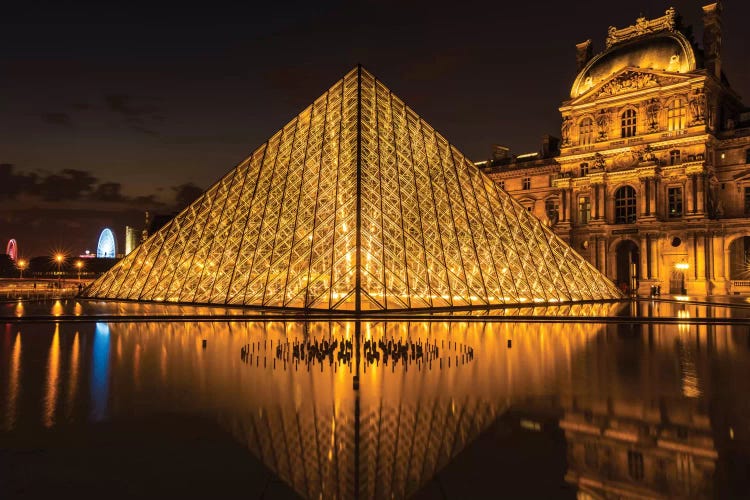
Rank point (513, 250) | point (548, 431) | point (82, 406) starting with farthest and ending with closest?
point (513, 250) → point (82, 406) → point (548, 431)

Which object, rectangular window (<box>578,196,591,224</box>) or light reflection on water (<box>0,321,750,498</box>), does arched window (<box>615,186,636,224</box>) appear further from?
light reflection on water (<box>0,321,750,498</box>)

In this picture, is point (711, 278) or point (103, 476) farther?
point (711, 278)

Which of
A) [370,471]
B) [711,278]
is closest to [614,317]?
[370,471]

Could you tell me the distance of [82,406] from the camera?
703 cm

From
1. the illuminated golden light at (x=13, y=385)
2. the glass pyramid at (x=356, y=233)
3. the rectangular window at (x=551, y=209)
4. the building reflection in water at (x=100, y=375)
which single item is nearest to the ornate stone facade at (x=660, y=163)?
the rectangular window at (x=551, y=209)

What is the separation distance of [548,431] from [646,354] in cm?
645

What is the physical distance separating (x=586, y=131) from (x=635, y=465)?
1609 inches

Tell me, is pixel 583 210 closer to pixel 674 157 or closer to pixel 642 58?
pixel 674 157

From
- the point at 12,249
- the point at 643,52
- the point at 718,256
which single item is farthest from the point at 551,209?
the point at 12,249

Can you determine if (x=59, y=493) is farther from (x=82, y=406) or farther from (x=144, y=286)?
(x=144, y=286)

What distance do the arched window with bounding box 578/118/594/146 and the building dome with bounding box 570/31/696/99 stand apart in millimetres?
2073

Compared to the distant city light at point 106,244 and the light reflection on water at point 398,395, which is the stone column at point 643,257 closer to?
the light reflection on water at point 398,395

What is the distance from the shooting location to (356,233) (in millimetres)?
20500

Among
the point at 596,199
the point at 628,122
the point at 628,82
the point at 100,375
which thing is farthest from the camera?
the point at 596,199
